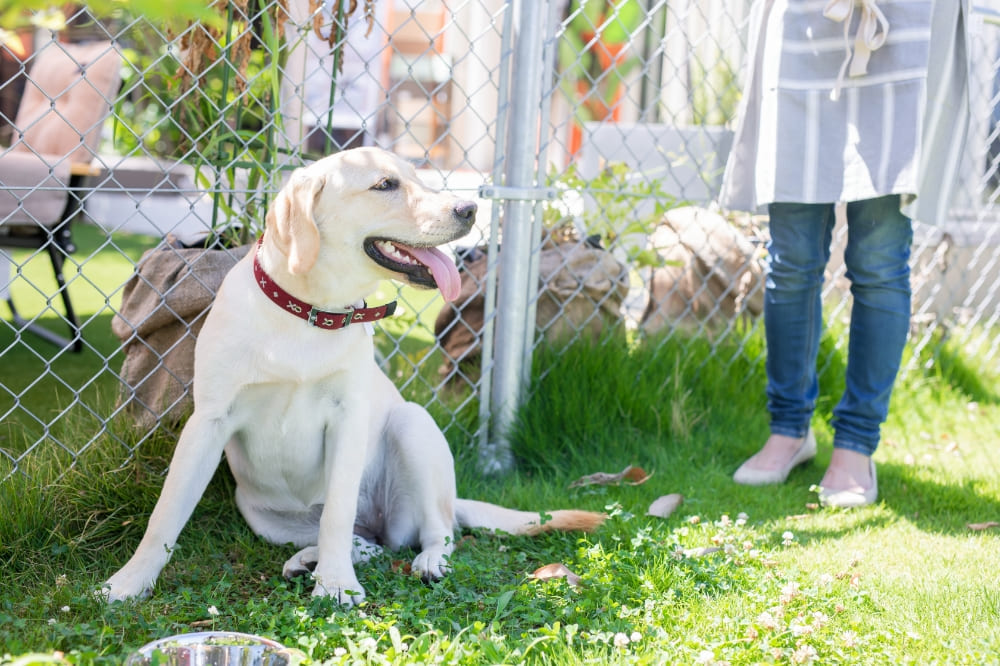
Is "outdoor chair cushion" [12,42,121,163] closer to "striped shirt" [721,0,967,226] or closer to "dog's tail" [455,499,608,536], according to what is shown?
"dog's tail" [455,499,608,536]

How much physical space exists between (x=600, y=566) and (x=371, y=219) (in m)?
0.96

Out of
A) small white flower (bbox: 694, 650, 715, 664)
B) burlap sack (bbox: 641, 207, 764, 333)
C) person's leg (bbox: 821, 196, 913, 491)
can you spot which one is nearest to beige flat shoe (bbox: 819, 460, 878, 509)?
person's leg (bbox: 821, 196, 913, 491)

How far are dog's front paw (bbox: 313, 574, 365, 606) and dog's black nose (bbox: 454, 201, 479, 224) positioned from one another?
2.72 feet

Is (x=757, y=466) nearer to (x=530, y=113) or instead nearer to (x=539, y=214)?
(x=539, y=214)

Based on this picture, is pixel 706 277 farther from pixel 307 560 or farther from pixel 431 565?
pixel 307 560

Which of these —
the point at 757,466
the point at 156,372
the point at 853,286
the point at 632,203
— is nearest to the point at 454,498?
the point at 156,372

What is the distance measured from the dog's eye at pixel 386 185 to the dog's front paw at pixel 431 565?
0.86 m

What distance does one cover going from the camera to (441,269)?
207cm

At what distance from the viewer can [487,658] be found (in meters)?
1.76

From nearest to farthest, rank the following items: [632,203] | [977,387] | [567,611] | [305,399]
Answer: [567,611] < [305,399] < [632,203] < [977,387]

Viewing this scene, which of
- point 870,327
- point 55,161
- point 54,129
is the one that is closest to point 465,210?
point 870,327

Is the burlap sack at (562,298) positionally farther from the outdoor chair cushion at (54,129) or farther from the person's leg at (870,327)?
the outdoor chair cushion at (54,129)

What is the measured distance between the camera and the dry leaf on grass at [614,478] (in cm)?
286

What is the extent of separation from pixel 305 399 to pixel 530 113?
121cm
